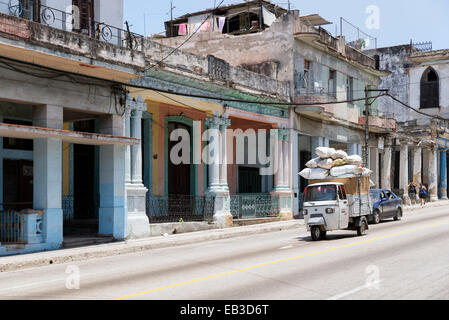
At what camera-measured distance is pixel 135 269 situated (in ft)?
42.4

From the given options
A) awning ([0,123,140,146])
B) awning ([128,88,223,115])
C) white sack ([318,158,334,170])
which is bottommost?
white sack ([318,158,334,170])

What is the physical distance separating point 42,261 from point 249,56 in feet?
62.4

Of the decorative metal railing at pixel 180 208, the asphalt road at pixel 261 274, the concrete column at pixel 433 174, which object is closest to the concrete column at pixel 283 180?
the decorative metal railing at pixel 180 208

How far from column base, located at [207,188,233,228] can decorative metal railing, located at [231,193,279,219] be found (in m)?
1.70

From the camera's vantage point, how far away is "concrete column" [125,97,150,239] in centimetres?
1991

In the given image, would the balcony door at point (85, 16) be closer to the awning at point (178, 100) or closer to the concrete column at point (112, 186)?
the awning at point (178, 100)

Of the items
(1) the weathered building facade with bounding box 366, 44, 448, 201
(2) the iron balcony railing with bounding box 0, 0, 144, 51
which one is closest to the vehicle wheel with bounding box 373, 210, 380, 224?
(2) the iron balcony railing with bounding box 0, 0, 144, 51

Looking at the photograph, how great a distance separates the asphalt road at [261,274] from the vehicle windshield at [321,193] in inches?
62.0

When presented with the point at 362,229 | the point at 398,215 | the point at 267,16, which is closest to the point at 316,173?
the point at 362,229

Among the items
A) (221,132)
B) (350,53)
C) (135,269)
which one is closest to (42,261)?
(135,269)

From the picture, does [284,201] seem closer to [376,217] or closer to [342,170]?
[376,217]

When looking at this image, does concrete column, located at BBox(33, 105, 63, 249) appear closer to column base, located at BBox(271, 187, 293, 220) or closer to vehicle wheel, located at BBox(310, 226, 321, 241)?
vehicle wheel, located at BBox(310, 226, 321, 241)

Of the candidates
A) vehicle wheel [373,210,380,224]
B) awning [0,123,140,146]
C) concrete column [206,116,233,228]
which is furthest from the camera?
vehicle wheel [373,210,380,224]
